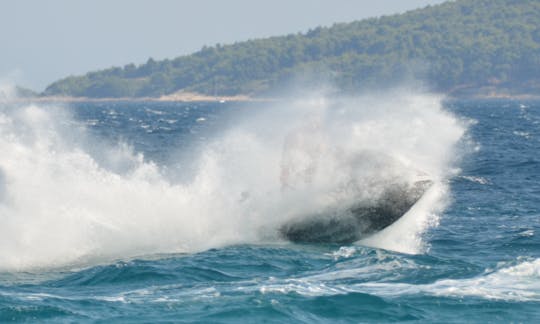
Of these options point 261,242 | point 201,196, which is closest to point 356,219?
point 261,242

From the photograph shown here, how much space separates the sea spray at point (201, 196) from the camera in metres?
19.4

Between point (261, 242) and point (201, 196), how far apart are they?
2.33 metres

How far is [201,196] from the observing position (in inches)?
859

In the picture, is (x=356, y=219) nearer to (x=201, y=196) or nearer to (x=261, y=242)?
(x=261, y=242)

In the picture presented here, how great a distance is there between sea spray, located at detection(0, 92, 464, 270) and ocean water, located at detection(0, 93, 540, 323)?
37mm

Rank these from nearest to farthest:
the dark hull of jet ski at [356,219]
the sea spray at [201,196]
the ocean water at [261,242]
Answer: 1. the ocean water at [261,242]
2. the sea spray at [201,196]
3. the dark hull of jet ski at [356,219]

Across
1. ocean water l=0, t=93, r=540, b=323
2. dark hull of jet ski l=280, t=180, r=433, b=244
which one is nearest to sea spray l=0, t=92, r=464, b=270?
ocean water l=0, t=93, r=540, b=323

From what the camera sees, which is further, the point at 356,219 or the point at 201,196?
the point at 201,196

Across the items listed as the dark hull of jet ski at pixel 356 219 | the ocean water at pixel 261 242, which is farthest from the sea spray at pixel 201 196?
the dark hull of jet ski at pixel 356 219

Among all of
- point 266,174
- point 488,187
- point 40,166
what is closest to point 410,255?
point 266,174

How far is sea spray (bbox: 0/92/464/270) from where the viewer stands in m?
19.4

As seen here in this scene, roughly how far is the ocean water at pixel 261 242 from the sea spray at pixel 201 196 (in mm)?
37

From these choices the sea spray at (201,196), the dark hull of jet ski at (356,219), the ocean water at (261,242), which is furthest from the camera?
the dark hull of jet ski at (356,219)

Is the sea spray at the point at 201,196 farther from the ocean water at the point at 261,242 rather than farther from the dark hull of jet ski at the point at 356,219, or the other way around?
the dark hull of jet ski at the point at 356,219
